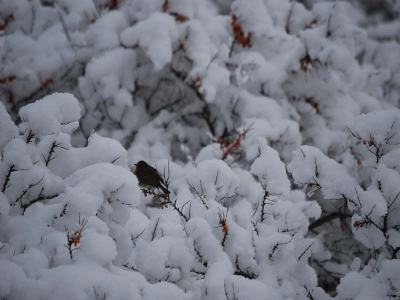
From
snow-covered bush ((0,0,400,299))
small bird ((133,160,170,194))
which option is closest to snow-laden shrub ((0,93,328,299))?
snow-covered bush ((0,0,400,299))

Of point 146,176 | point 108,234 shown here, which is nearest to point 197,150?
point 146,176

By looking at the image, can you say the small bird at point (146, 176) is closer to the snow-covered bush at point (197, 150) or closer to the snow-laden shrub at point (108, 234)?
the snow-covered bush at point (197, 150)

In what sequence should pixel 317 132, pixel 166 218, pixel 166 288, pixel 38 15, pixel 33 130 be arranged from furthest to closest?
pixel 38 15 → pixel 317 132 → pixel 166 218 → pixel 33 130 → pixel 166 288

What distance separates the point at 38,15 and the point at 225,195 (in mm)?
3891

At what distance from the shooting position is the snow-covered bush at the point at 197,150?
52.4 inches

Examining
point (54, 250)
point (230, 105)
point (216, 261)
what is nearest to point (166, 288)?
point (216, 261)

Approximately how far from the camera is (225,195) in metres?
1.65

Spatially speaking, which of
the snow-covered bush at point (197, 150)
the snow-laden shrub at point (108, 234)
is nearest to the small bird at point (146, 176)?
the snow-covered bush at point (197, 150)

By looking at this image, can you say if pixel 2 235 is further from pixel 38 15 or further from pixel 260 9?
pixel 38 15

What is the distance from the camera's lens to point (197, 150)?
13.0 ft

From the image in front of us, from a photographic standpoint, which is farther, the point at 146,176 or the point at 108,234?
the point at 146,176

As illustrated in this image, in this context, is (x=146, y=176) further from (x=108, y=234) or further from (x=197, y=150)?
(x=197, y=150)

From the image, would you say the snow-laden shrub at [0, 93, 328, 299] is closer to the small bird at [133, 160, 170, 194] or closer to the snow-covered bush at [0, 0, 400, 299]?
the snow-covered bush at [0, 0, 400, 299]

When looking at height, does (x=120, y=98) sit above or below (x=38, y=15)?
below
